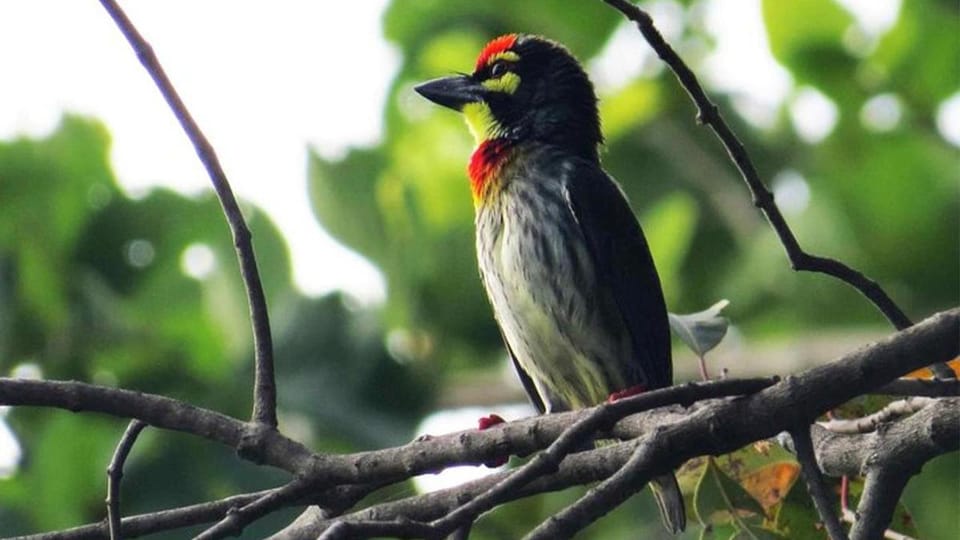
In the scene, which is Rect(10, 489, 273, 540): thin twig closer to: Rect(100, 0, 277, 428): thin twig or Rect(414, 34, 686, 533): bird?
Rect(100, 0, 277, 428): thin twig

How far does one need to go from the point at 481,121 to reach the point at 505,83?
0.16m

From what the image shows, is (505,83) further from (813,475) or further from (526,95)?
(813,475)

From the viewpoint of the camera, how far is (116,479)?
9.40 ft

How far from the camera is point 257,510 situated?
2.71 meters

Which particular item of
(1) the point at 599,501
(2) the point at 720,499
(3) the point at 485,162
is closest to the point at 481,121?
(3) the point at 485,162

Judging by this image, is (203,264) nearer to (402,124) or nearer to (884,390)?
(402,124)

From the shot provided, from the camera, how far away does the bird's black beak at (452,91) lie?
18.8 ft

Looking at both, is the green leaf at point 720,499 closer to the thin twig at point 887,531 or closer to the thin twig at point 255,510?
the thin twig at point 887,531

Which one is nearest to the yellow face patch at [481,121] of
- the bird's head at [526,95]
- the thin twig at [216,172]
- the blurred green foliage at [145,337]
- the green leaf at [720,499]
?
the bird's head at [526,95]

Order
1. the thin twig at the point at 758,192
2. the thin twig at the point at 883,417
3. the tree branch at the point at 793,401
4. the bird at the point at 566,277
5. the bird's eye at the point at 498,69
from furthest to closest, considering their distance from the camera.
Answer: the bird's eye at the point at 498,69, the bird at the point at 566,277, the thin twig at the point at 883,417, the thin twig at the point at 758,192, the tree branch at the point at 793,401

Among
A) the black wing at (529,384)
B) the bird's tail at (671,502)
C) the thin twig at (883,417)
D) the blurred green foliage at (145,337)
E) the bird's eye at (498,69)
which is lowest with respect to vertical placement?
the thin twig at (883,417)

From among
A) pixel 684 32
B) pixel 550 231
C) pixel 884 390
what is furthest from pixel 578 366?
pixel 684 32

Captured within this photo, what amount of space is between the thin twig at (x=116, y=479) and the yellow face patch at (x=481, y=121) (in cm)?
277

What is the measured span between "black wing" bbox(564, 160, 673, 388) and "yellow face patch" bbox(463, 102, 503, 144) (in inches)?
19.2
